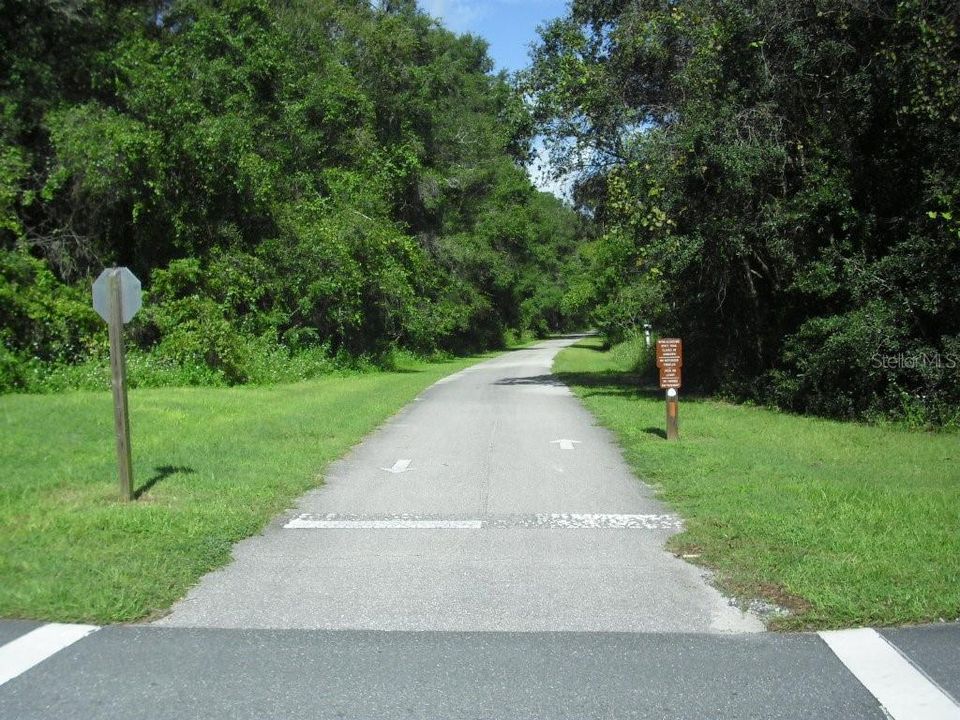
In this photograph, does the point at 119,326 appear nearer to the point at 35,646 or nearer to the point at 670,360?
the point at 35,646

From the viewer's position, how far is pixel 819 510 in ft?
26.8

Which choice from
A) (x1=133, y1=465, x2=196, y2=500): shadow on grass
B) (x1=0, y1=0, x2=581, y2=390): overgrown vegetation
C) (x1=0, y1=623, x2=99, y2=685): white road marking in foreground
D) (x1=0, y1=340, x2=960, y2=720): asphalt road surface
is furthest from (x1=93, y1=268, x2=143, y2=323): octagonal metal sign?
(x1=0, y1=0, x2=581, y2=390): overgrown vegetation

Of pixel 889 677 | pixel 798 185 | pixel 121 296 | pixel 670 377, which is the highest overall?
pixel 798 185

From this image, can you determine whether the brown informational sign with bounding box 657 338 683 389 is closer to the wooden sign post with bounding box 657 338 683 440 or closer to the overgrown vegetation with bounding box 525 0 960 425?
the wooden sign post with bounding box 657 338 683 440

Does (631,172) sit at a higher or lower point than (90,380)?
higher

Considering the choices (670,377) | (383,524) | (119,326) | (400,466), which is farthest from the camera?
(670,377)

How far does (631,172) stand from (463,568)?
13444mm

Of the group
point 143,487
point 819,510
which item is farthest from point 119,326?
point 819,510

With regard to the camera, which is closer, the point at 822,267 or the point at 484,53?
the point at 822,267

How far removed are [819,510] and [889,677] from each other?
3623 mm

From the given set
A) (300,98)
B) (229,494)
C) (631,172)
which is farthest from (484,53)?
(229,494)

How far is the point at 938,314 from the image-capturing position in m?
14.8

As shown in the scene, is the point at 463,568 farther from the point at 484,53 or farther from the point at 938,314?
the point at 484,53

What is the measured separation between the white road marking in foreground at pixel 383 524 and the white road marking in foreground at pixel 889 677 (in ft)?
12.0
